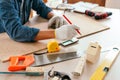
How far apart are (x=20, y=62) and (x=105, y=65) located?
416 millimetres

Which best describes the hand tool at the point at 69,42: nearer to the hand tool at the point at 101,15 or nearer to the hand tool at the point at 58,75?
the hand tool at the point at 58,75

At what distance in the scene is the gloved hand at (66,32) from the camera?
1088 mm

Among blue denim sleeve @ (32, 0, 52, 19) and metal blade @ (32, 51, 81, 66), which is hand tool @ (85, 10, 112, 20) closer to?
blue denim sleeve @ (32, 0, 52, 19)

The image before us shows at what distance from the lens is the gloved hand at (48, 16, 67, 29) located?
1.33 meters

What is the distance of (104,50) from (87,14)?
566 mm

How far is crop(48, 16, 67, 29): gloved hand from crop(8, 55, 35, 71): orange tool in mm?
429

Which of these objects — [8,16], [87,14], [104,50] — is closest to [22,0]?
[8,16]

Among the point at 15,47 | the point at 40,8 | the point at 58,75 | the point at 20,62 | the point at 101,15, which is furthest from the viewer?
the point at 40,8

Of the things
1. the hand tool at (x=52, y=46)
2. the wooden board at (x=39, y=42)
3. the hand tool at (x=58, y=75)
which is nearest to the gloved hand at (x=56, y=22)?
the wooden board at (x=39, y=42)

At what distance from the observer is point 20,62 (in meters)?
0.95

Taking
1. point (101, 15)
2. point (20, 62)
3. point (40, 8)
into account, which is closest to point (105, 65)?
point (20, 62)

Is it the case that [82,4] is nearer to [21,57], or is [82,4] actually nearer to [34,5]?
[34,5]

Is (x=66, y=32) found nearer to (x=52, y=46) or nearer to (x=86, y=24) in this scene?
(x=52, y=46)

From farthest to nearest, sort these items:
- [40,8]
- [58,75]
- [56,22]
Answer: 1. [40,8]
2. [56,22]
3. [58,75]
